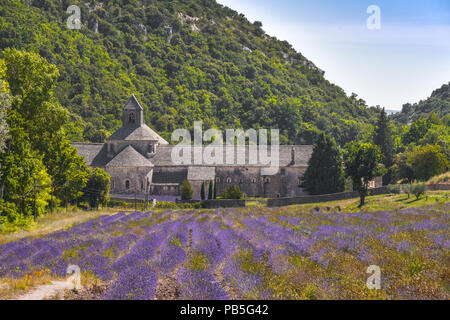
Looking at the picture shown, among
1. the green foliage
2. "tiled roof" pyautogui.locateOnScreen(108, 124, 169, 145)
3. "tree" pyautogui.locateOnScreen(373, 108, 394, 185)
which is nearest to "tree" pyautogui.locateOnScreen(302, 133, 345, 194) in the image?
the green foliage

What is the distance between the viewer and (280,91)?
161 m

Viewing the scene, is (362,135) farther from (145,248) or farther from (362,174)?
(145,248)

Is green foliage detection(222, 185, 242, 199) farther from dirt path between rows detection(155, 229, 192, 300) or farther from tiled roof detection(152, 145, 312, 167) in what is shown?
dirt path between rows detection(155, 229, 192, 300)

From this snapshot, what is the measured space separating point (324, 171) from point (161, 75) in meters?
99.5

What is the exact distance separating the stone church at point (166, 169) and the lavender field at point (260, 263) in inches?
1609

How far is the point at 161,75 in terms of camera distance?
14225 cm

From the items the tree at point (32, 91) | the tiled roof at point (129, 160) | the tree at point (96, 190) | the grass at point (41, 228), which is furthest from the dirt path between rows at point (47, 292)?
the tiled roof at point (129, 160)

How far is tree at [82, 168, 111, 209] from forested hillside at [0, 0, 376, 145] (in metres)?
47.8

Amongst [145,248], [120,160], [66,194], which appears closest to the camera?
[145,248]

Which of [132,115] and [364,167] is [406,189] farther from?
[132,115]

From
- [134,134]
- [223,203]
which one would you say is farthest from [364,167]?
[134,134]

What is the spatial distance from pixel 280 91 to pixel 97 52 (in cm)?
7685

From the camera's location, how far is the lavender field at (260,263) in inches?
340
